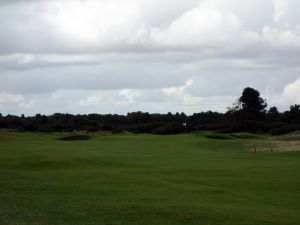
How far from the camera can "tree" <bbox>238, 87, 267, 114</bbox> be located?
14100 cm

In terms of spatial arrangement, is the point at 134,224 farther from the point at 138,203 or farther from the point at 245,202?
the point at 245,202

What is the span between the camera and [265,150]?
61.2 m

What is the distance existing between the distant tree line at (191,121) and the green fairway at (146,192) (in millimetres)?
66894

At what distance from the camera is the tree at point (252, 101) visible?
141 metres

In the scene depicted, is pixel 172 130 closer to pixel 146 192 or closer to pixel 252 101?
pixel 252 101

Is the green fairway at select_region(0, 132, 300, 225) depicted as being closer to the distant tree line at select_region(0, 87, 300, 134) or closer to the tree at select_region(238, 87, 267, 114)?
the distant tree line at select_region(0, 87, 300, 134)

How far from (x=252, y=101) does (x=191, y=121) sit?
106 ft

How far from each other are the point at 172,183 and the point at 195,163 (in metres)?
13.1

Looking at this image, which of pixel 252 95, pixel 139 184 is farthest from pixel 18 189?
pixel 252 95

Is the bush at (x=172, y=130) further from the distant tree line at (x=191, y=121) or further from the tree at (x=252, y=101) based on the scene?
the tree at (x=252, y=101)

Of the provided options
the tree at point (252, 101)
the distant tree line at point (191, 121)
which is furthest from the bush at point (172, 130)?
the tree at point (252, 101)

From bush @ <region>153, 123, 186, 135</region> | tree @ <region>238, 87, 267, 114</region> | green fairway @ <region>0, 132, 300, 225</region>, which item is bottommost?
green fairway @ <region>0, 132, 300, 225</region>

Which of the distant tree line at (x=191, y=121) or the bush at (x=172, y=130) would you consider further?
the distant tree line at (x=191, y=121)

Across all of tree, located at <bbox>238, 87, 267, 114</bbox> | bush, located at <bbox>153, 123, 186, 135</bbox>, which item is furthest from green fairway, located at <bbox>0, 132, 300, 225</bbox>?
tree, located at <bbox>238, 87, 267, 114</bbox>
